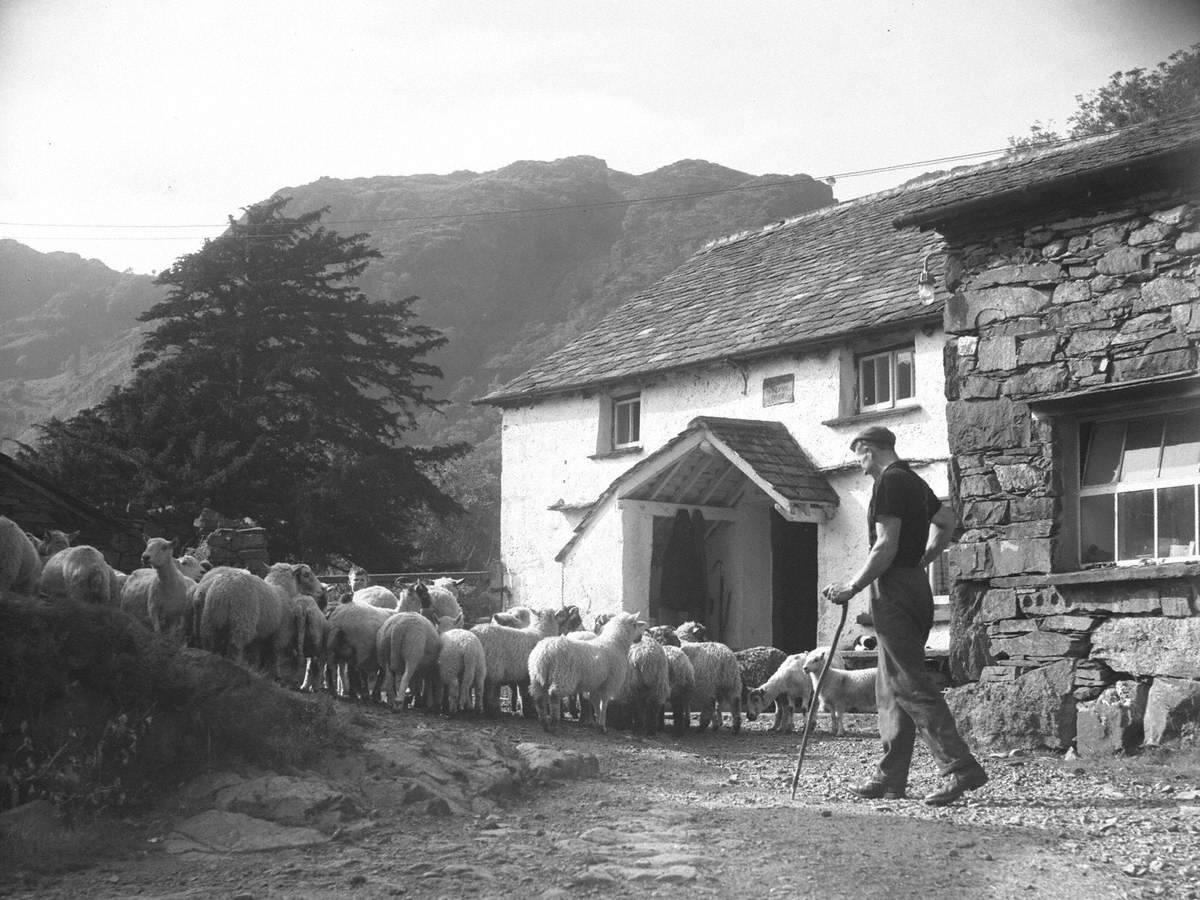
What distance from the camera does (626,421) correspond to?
76.2 ft

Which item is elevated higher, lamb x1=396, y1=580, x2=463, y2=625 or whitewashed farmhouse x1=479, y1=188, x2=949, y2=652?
whitewashed farmhouse x1=479, y1=188, x2=949, y2=652

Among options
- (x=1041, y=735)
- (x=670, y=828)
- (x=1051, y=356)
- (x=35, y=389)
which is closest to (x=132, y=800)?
(x=670, y=828)

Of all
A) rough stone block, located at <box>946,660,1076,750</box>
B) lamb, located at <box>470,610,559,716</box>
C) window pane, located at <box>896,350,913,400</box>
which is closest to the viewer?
rough stone block, located at <box>946,660,1076,750</box>

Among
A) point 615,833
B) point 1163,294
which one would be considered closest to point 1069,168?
point 1163,294

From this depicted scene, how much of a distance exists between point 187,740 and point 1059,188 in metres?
7.95

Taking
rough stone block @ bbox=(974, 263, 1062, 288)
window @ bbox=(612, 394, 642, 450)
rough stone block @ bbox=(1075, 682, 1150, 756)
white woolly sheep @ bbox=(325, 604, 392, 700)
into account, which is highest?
rough stone block @ bbox=(974, 263, 1062, 288)

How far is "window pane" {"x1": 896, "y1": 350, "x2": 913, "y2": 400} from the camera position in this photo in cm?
1886

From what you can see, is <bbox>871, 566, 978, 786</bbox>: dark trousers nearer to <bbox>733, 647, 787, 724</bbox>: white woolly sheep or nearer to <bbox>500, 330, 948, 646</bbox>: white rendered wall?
<bbox>733, 647, 787, 724</bbox>: white woolly sheep

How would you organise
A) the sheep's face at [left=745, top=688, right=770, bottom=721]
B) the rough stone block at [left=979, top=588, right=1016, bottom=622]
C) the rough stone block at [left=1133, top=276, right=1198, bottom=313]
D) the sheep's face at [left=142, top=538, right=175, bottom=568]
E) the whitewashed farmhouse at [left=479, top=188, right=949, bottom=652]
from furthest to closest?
the whitewashed farmhouse at [left=479, top=188, right=949, bottom=652], the sheep's face at [left=745, top=688, right=770, bottom=721], the sheep's face at [left=142, top=538, right=175, bottom=568], the rough stone block at [left=979, top=588, right=1016, bottom=622], the rough stone block at [left=1133, top=276, right=1198, bottom=313]

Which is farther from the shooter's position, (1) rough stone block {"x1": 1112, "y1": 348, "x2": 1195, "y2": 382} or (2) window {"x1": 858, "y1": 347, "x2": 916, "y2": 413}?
(2) window {"x1": 858, "y1": 347, "x2": 916, "y2": 413}

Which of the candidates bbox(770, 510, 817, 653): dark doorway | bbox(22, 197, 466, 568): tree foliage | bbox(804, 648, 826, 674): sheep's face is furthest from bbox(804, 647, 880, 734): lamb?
bbox(22, 197, 466, 568): tree foliage

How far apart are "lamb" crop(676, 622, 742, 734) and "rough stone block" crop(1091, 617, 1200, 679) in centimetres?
415

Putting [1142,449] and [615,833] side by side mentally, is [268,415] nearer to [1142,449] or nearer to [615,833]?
[1142,449]

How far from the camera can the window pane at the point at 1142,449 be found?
10719mm
